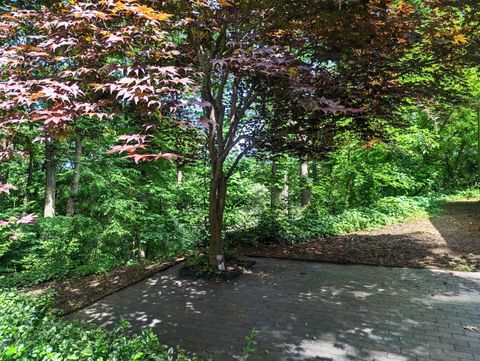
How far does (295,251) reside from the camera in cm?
757

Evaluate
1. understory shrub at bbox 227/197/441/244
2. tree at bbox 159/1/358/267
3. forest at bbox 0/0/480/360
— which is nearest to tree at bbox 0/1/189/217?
forest at bbox 0/0/480/360

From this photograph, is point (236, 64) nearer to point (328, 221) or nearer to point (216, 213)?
point (216, 213)

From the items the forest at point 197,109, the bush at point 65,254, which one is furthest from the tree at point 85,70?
the bush at point 65,254

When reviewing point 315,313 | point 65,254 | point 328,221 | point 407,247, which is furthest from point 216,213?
point 328,221

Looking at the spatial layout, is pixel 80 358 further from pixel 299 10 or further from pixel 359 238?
pixel 359 238

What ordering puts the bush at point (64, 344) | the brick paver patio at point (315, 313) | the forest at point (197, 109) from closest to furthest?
the bush at point (64, 344)
the forest at point (197, 109)
the brick paver patio at point (315, 313)

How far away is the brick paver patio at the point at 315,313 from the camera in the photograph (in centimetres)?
323

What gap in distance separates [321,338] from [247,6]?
406 cm

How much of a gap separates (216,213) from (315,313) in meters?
2.55

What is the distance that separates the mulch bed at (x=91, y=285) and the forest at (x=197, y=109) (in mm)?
431

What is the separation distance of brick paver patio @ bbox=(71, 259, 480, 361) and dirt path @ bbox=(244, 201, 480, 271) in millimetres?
713

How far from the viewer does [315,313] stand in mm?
4074

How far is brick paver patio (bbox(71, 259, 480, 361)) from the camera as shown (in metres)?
3.23

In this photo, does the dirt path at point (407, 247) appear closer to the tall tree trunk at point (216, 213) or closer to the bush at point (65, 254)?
the tall tree trunk at point (216, 213)
